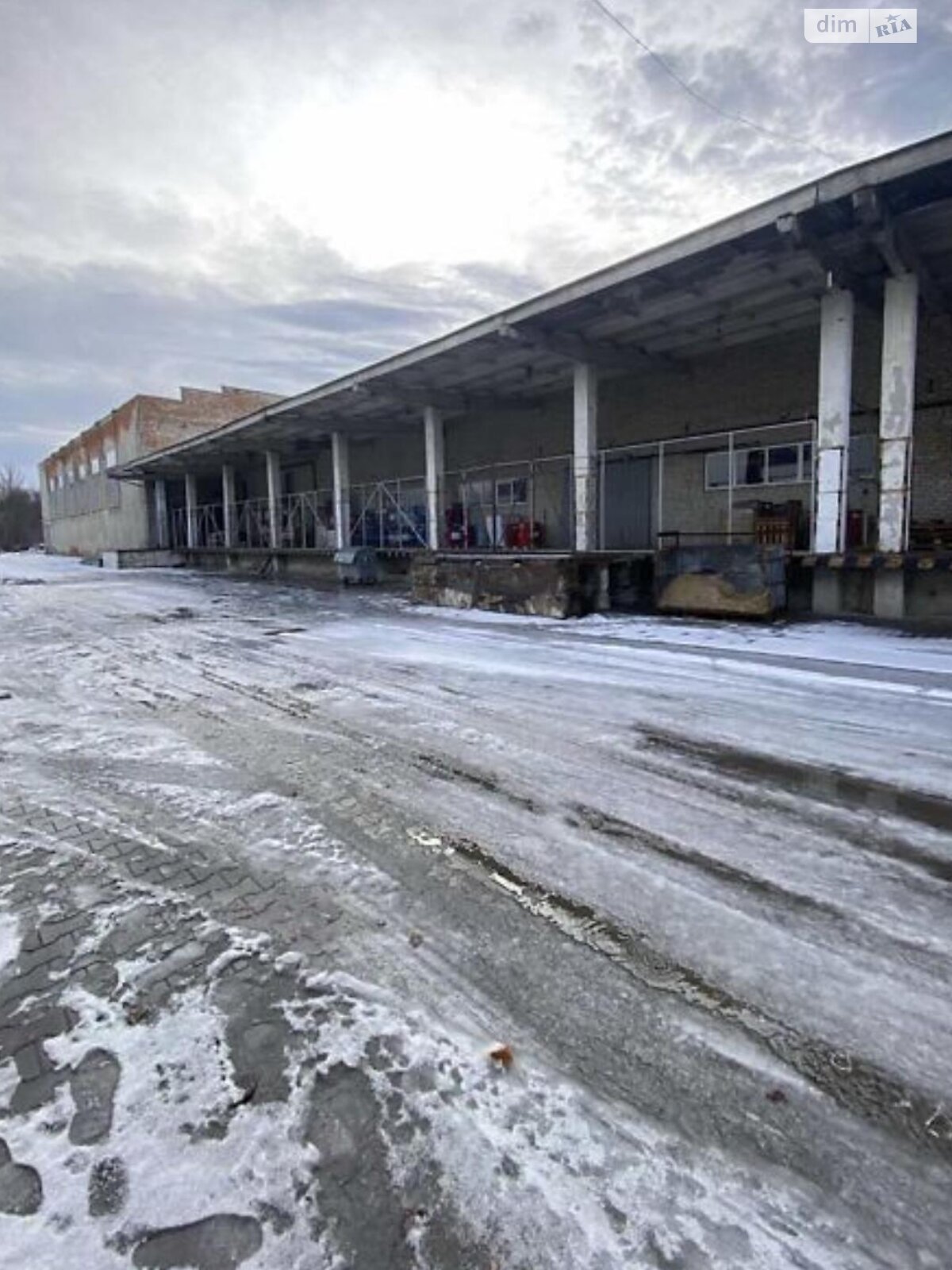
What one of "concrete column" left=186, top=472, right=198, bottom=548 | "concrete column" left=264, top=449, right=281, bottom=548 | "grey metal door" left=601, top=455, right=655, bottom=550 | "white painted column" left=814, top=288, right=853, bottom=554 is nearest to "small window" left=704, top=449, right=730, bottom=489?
"grey metal door" left=601, top=455, right=655, bottom=550

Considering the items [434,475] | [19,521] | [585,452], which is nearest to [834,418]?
[585,452]

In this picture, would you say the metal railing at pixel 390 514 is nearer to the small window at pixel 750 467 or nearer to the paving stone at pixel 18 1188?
the small window at pixel 750 467

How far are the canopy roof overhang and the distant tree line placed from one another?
216 ft

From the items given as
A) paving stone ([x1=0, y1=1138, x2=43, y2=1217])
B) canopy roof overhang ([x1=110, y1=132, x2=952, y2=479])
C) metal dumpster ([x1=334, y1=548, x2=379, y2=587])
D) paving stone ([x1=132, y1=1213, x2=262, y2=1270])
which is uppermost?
canopy roof overhang ([x1=110, y1=132, x2=952, y2=479])

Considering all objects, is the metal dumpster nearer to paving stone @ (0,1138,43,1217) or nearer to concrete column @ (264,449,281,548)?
concrete column @ (264,449,281,548)

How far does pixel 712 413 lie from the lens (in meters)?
15.9

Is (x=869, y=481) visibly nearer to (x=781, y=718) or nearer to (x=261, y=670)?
(x=781, y=718)

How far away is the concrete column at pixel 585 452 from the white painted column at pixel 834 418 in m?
4.65

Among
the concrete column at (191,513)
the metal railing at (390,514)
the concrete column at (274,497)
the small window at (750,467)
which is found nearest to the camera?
the small window at (750,467)

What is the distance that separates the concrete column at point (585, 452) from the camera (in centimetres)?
1455

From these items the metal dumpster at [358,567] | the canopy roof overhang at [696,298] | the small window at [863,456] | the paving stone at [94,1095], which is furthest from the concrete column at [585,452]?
the paving stone at [94,1095]

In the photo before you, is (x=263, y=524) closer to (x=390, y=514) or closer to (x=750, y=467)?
(x=390, y=514)

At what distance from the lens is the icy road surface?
4.99ft

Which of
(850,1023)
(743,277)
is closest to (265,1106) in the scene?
(850,1023)
